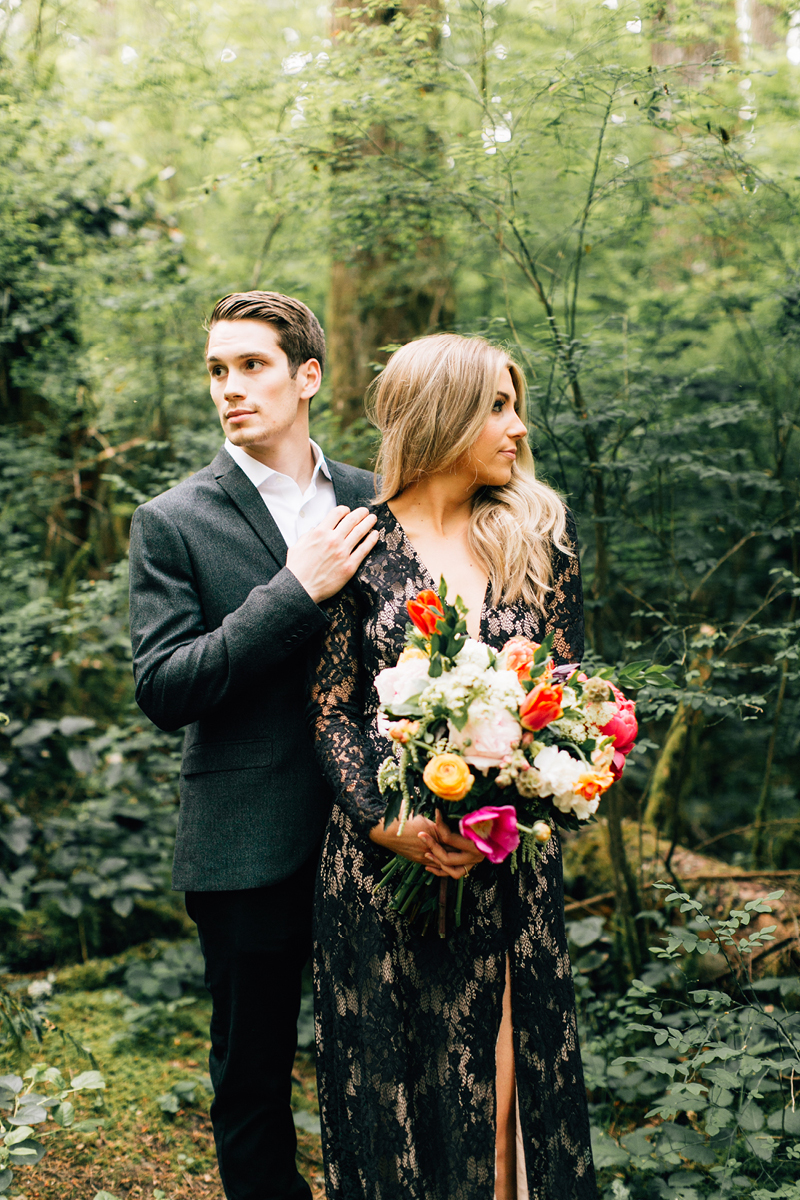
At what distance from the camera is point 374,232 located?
3240mm

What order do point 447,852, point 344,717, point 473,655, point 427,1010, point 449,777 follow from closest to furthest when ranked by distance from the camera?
point 449,777, point 473,655, point 447,852, point 427,1010, point 344,717

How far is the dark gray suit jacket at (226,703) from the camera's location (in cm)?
196

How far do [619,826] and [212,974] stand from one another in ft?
5.23

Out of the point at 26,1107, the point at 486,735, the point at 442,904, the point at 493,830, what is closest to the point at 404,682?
the point at 486,735

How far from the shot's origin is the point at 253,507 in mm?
2105

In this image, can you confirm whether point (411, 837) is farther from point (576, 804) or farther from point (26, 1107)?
point (26, 1107)

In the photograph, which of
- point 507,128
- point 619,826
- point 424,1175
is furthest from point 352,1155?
point 507,128

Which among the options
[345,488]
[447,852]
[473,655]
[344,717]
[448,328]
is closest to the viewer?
[473,655]

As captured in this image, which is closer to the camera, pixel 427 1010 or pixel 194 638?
pixel 427 1010

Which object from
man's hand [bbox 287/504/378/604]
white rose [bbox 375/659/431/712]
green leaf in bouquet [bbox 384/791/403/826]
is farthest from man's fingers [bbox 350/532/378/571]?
green leaf in bouquet [bbox 384/791/403/826]

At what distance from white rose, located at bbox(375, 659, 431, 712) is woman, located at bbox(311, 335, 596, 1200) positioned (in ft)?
0.94

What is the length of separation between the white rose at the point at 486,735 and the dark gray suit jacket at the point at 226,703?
1.98 feet

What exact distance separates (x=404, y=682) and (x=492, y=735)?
0.19 metres

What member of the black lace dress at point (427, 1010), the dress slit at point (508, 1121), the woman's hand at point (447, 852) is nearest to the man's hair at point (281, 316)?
the black lace dress at point (427, 1010)
